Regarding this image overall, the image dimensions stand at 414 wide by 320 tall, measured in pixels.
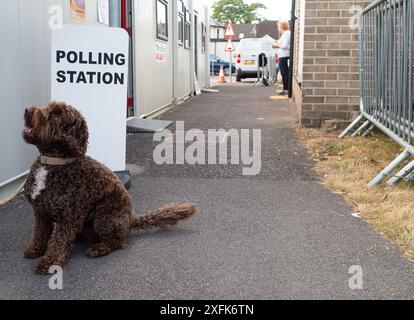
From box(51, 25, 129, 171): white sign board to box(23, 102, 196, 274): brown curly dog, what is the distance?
144 centimetres

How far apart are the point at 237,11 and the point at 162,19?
9166 centimetres

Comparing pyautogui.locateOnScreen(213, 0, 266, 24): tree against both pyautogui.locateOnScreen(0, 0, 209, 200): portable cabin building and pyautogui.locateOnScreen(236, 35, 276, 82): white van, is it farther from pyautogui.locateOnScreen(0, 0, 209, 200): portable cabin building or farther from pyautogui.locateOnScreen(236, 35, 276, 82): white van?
pyautogui.locateOnScreen(0, 0, 209, 200): portable cabin building

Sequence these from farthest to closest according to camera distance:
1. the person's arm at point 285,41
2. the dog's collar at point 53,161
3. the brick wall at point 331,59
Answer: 1. the person's arm at point 285,41
2. the brick wall at point 331,59
3. the dog's collar at point 53,161

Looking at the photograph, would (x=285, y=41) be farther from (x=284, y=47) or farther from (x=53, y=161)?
(x=53, y=161)

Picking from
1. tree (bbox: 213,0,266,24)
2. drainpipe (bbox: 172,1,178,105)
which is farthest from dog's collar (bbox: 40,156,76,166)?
tree (bbox: 213,0,266,24)

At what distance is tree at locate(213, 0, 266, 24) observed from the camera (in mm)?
97938

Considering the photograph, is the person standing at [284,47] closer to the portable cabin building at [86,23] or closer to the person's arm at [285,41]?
the person's arm at [285,41]

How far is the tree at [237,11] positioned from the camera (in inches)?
3856

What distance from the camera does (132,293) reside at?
2.74m

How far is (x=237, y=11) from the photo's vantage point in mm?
98750

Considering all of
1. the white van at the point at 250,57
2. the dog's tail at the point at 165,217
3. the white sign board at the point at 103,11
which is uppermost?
the white van at the point at 250,57

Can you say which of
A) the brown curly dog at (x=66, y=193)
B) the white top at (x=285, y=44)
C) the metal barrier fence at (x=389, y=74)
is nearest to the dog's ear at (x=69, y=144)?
the brown curly dog at (x=66, y=193)
